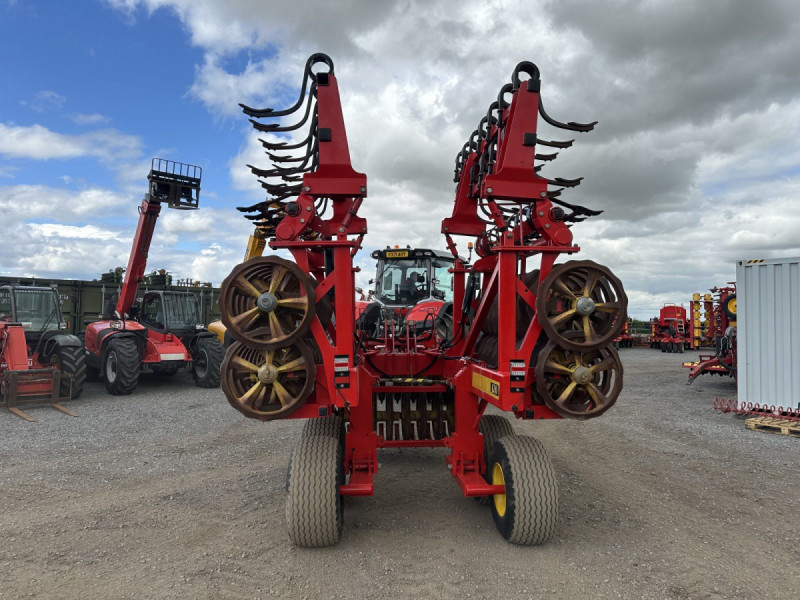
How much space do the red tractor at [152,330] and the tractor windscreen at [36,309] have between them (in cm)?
98

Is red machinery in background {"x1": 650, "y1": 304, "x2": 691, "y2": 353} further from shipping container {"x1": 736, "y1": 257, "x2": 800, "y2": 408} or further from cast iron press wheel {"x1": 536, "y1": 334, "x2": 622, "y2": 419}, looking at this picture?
cast iron press wheel {"x1": 536, "y1": 334, "x2": 622, "y2": 419}

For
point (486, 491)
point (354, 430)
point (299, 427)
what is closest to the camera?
point (486, 491)

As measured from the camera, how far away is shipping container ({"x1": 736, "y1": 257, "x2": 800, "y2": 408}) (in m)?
8.62

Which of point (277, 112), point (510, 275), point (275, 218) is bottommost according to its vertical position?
point (510, 275)

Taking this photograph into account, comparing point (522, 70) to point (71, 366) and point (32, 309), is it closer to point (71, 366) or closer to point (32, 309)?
point (71, 366)

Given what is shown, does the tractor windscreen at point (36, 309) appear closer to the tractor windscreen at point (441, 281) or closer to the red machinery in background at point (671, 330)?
the tractor windscreen at point (441, 281)

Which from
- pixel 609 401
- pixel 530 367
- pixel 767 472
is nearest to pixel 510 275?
pixel 530 367

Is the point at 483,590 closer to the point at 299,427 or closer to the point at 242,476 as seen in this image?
the point at 242,476

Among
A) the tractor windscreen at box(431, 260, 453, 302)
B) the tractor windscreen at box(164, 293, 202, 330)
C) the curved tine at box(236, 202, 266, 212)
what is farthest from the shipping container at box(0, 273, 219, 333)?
the curved tine at box(236, 202, 266, 212)

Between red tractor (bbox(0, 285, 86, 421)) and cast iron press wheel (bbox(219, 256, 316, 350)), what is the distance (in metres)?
7.07

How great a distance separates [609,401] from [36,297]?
1143 centimetres

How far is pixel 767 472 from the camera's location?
237 inches

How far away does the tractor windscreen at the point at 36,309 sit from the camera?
422 inches

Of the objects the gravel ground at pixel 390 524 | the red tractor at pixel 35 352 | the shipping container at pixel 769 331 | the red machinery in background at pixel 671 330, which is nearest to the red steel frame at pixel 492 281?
the gravel ground at pixel 390 524
